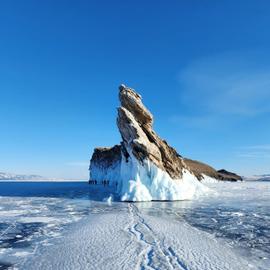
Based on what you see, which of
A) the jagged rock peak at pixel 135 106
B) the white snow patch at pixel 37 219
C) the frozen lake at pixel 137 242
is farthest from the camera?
the jagged rock peak at pixel 135 106

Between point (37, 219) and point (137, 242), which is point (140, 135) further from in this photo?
point (137, 242)

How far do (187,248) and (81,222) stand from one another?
7789 mm

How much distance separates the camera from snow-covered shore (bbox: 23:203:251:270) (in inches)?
385

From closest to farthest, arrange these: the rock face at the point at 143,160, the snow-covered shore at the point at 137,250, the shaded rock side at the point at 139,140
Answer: the snow-covered shore at the point at 137,250, the rock face at the point at 143,160, the shaded rock side at the point at 139,140

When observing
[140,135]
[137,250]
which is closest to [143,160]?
[140,135]

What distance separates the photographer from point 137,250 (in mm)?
11258

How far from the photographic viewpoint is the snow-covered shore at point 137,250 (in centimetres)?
979

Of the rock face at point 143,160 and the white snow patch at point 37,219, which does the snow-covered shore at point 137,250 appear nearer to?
the white snow patch at point 37,219

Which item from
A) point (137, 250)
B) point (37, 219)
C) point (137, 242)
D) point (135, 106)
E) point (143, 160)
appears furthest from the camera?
point (135, 106)

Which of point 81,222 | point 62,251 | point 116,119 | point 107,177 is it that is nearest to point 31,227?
point 81,222

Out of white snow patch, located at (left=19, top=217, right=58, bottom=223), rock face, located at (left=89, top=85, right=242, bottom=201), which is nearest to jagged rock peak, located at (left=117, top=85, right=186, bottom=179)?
rock face, located at (left=89, top=85, right=242, bottom=201)

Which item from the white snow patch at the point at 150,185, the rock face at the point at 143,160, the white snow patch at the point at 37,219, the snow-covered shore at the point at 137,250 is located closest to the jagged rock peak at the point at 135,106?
the rock face at the point at 143,160

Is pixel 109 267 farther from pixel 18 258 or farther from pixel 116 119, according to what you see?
pixel 116 119

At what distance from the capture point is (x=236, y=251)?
1143cm
